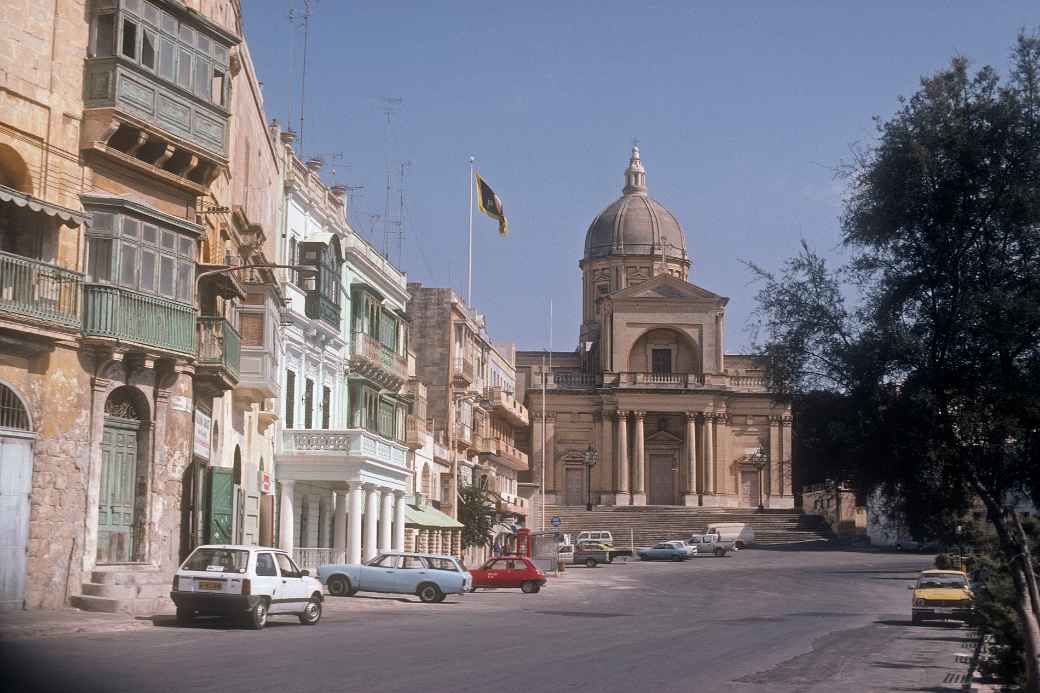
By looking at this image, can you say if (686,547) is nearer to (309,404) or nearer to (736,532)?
(736,532)

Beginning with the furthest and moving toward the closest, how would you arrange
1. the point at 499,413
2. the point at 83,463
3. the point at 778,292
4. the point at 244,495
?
the point at 499,413 < the point at 244,495 < the point at 83,463 < the point at 778,292

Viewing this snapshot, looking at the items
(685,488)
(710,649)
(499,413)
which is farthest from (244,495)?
(685,488)

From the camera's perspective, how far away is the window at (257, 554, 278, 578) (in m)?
23.4

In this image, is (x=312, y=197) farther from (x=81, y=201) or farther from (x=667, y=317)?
(x=667, y=317)

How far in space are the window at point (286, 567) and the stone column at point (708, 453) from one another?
72.0 meters

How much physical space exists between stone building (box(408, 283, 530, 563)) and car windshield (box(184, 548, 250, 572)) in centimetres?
3539

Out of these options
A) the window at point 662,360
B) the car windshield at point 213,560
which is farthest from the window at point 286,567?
the window at point 662,360

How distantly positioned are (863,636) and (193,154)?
626 inches

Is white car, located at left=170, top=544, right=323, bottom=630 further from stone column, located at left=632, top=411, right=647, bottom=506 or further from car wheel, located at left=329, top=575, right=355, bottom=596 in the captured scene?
stone column, located at left=632, top=411, right=647, bottom=506

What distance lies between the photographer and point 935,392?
17.0 meters

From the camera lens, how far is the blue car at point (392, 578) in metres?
35.8

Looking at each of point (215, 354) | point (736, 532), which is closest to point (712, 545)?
point (736, 532)

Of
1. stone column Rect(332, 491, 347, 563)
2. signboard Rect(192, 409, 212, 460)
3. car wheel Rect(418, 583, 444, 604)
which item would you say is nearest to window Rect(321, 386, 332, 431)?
stone column Rect(332, 491, 347, 563)

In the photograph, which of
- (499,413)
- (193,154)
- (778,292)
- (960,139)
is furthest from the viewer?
(499,413)
